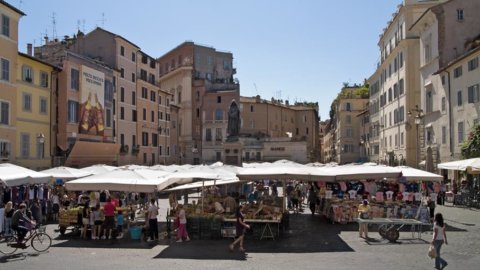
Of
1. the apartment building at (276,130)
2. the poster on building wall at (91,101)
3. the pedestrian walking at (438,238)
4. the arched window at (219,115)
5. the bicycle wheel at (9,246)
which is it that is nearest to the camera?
the pedestrian walking at (438,238)

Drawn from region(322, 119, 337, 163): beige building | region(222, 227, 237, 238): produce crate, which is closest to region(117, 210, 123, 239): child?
region(222, 227, 237, 238): produce crate

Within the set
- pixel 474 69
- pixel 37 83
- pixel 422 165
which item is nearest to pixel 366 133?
pixel 422 165

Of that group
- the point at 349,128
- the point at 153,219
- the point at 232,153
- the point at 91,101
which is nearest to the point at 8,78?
the point at 91,101

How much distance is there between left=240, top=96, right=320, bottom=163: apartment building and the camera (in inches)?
3275

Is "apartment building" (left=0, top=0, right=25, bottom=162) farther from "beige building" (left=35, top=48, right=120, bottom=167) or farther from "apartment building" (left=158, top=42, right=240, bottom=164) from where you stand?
"apartment building" (left=158, top=42, right=240, bottom=164)

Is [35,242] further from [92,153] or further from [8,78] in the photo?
[92,153]

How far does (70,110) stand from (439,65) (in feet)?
103

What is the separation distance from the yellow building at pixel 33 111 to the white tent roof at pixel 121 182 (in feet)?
63.4

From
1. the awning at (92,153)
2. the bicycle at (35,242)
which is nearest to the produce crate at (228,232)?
the bicycle at (35,242)

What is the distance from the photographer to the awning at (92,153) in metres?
45.9

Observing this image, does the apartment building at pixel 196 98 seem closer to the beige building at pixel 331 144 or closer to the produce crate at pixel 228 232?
the beige building at pixel 331 144

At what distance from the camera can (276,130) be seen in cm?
10294

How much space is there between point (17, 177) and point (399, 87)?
4313 cm

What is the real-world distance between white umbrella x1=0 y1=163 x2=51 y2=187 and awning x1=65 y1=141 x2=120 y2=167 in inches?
863
